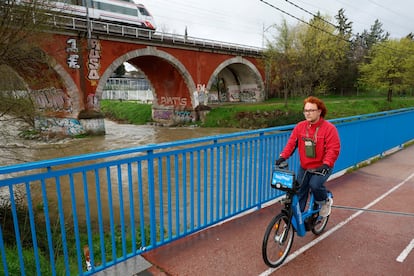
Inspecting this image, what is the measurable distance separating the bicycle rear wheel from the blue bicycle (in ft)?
1.09

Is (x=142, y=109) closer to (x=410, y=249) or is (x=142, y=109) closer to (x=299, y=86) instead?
(x=299, y=86)

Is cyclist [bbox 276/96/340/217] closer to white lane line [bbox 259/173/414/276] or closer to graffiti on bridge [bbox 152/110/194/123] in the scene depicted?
white lane line [bbox 259/173/414/276]

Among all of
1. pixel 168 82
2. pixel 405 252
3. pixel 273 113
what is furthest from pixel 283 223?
pixel 168 82

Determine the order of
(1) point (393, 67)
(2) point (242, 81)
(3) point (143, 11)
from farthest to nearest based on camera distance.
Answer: (2) point (242, 81)
(1) point (393, 67)
(3) point (143, 11)

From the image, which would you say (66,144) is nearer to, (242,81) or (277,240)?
(277,240)

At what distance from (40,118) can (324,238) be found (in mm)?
5593

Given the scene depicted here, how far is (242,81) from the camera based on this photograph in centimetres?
3656

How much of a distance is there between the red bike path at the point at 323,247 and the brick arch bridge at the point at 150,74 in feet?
18.2

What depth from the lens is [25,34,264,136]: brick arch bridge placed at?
18.1 metres

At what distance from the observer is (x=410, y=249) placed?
3.23m

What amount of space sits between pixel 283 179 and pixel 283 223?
500mm

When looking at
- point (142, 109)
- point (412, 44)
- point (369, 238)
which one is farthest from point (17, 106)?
point (412, 44)

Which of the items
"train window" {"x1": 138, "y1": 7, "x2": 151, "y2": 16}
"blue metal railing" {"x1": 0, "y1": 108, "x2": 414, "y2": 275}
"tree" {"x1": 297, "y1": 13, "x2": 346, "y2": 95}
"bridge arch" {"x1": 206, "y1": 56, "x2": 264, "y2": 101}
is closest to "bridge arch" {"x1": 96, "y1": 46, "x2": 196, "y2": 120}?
"train window" {"x1": 138, "y1": 7, "x2": 151, "y2": 16}

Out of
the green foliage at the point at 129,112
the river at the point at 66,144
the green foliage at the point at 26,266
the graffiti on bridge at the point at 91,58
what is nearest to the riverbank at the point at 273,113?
the river at the point at 66,144
